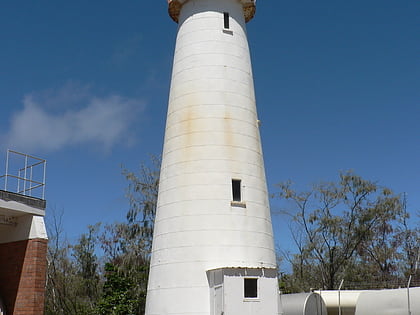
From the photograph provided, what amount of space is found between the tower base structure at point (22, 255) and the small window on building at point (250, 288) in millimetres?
6447

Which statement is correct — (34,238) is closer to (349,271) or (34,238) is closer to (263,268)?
(263,268)

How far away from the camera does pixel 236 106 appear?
18719 mm

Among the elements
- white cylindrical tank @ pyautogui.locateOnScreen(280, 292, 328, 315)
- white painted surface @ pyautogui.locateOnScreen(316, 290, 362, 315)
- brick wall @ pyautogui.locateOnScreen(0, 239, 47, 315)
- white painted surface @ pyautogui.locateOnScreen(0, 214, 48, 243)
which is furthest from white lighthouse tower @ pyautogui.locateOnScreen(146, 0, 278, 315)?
white painted surface @ pyautogui.locateOnScreen(316, 290, 362, 315)

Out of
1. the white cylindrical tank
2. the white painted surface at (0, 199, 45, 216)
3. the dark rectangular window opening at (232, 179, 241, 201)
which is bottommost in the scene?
the white cylindrical tank

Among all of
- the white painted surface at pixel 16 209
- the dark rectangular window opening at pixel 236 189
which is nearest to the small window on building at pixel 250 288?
the dark rectangular window opening at pixel 236 189

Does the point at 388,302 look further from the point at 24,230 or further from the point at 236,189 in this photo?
the point at 24,230

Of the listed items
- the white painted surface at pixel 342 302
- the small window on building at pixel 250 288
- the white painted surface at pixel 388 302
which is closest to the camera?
the small window on building at pixel 250 288

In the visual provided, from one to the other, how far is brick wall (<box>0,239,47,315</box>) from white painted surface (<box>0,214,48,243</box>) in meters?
0.17

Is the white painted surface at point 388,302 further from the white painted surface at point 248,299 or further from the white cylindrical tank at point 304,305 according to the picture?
the white painted surface at point 248,299

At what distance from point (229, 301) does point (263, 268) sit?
63.1 inches

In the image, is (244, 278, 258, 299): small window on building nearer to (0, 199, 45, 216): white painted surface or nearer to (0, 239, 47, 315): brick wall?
(0, 239, 47, 315): brick wall

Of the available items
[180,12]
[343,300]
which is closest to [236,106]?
[180,12]

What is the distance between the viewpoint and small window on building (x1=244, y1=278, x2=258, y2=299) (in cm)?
1633

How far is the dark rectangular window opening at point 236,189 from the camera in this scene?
17.8 m
